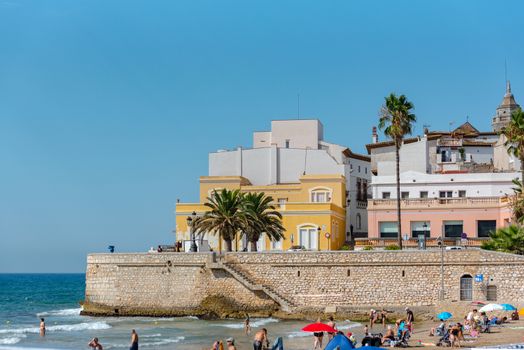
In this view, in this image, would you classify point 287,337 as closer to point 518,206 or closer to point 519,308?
point 519,308

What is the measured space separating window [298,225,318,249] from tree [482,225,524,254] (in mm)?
13785

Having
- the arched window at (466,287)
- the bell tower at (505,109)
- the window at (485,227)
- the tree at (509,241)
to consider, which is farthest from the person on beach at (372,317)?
the bell tower at (505,109)

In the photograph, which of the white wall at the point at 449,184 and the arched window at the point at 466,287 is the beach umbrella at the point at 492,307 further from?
the white wall at the point at 449,184

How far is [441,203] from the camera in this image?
200ft

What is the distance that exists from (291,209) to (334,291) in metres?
12.1

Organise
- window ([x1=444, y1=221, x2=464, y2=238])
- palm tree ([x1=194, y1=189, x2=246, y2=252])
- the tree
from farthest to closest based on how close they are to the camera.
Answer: window ([x1=444, y1=221, x2=464, y2=238]), palm tree ([x1=194, y1=189, x2=246, y2=252]), the tree

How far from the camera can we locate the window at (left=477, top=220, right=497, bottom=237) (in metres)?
59.9

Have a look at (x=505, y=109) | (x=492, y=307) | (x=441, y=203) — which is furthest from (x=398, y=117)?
(x=505, y=109)

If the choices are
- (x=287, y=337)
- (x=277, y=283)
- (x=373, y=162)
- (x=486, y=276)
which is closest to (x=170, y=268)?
(x=277, y=283)

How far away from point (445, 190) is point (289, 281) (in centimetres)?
1717

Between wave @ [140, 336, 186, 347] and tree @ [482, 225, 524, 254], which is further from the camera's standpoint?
tree @ [482, 225, 524, 254]

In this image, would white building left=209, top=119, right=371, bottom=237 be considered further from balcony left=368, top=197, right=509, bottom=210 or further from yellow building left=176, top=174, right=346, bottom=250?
balcony left=368, top=197, right=509, bottom=210

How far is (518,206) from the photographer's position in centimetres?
5181

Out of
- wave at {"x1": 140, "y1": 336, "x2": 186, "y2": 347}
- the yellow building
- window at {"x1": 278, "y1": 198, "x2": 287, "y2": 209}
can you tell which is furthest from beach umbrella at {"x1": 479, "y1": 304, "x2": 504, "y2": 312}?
window at {"x1": 278, "y1": 198, "x2": 287, "y2": 209}
